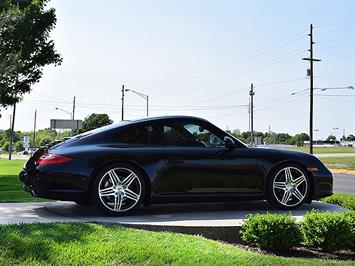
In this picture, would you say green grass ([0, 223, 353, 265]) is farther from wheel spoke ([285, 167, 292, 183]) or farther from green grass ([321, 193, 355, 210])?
green grass ([321, 193, 355, 210])

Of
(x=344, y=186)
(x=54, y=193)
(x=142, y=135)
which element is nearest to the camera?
(x=54, y=193)

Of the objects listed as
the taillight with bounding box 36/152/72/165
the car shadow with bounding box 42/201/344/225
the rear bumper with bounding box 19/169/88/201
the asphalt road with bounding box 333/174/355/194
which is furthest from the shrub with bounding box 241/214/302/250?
the asphalt road with bounding box 333/174/355/194

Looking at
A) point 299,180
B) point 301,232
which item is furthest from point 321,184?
point 301,232

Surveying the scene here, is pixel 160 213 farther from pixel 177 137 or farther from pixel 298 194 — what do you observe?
pixel 298 194

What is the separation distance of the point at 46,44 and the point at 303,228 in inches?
518

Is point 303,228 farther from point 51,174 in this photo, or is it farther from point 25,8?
point 25,8

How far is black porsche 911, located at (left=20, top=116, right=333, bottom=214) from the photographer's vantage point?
19.1ft

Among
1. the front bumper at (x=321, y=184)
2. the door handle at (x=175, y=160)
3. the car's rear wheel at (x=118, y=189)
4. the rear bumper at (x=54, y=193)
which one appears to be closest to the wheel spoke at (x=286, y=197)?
the front bumper at (x=321, y=184)

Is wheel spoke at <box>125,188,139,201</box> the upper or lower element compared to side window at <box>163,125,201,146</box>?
lower

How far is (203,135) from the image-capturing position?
6398 mm

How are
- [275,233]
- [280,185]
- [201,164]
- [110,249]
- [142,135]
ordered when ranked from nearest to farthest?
[110,249] → [275,233] → [201,164] → [142,135] → [280,185]

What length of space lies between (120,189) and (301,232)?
6.97ft

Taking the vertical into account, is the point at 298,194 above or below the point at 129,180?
below

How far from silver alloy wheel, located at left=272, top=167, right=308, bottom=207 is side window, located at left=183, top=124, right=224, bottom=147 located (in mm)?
908
